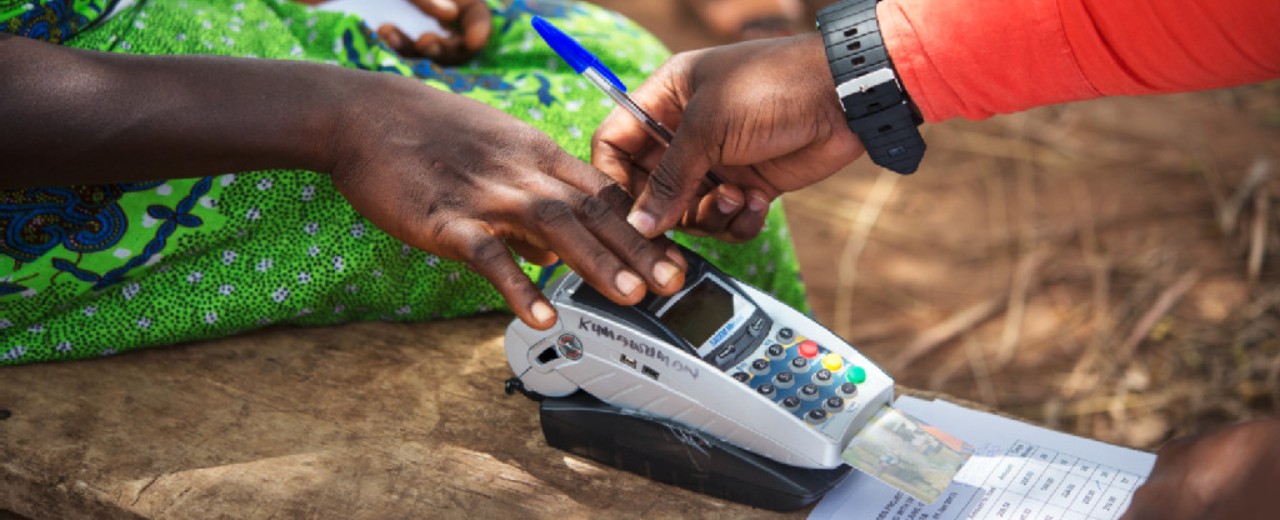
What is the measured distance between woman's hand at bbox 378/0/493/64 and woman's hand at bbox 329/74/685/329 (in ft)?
1.11

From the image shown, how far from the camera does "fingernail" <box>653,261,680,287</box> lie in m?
1.08

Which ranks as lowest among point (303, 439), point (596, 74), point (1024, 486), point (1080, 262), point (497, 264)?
point (1080, 262)

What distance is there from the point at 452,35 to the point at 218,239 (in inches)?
18.9

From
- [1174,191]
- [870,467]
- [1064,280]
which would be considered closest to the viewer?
[870,467]

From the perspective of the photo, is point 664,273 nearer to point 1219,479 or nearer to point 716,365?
point 716,365

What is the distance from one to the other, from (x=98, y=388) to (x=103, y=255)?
153 millimetres

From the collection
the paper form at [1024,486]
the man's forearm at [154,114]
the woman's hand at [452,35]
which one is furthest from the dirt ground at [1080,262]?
the man's forearm at [154,114]

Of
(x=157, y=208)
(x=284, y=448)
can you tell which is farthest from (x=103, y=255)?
(x=284, y=448)

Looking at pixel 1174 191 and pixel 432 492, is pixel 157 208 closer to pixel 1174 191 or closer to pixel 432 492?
pixel 432 492

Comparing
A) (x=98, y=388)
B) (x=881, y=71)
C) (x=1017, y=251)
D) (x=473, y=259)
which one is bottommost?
(x=1017, y=251)

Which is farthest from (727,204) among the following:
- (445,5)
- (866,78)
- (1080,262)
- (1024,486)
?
(1080,262)

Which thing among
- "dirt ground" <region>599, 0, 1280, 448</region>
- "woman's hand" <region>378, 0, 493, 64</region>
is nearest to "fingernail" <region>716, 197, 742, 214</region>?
"woman's hand" <region>378, 0, 493, 64</region>

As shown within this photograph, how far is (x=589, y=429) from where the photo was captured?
3.65 ft

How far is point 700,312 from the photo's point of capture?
3.56 ft
